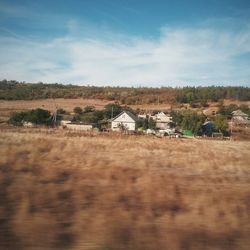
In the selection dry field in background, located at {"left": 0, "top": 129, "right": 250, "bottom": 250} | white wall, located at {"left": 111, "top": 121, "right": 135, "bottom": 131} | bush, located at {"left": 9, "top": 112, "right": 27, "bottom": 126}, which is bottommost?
white wall, located at {"left": 111, "top": 121, "right": 135, "bottom": 131}

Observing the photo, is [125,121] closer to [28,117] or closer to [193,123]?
[193,123]

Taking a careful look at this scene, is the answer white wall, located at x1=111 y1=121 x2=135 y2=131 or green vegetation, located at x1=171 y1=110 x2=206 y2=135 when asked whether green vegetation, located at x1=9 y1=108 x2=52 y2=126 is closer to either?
white wall, located at x1=111 y1=121 x2=135 y2=131

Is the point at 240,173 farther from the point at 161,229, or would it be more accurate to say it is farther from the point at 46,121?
the point at 46,121

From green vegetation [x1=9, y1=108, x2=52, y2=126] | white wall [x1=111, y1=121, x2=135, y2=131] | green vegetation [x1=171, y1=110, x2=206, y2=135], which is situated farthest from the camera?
white wall [x1=111, y1=121, x2=135, y2=131]

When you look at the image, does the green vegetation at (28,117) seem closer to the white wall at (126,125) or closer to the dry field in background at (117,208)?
the white wall at (126,125)

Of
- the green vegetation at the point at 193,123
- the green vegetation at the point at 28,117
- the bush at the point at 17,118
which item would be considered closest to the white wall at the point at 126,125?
the green vegetation at the point at 193,123

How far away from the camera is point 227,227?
578 cm

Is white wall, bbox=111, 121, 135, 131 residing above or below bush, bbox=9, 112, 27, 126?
below

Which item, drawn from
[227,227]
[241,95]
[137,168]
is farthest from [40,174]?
[241,95]

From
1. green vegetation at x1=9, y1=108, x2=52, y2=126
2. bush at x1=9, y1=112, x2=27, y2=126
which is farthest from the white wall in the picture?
bush at x1=9, y1=112, x2=27, y2=126

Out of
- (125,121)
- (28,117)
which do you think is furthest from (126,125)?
(28,117)

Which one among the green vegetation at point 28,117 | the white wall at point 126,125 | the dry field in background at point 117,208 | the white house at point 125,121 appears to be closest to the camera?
the dry field in background at point 117,208

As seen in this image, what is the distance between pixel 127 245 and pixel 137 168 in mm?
5092

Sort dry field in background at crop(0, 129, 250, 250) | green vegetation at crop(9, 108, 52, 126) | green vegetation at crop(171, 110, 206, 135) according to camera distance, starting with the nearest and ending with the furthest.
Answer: dry field in background at crop(0, 129, 250, 250), green vegetation at crop(9, 108, 52, 126), green vegetation at crop(171, 110, 206, 135)
